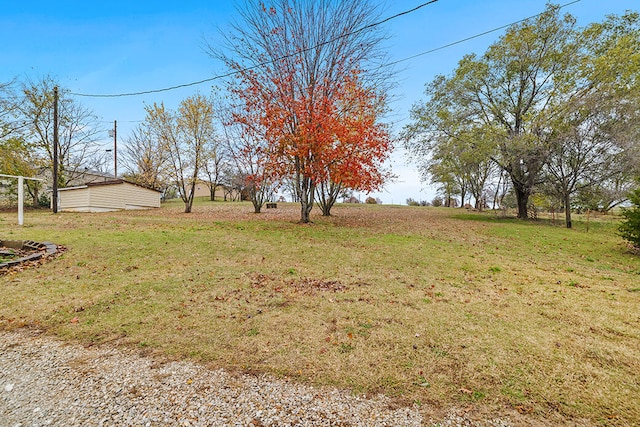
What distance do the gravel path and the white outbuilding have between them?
18.1 metres

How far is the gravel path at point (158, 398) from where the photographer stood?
189 centimetres

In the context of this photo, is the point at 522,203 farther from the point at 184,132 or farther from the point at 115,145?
the point at 115,145

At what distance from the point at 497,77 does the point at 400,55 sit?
7665 mm

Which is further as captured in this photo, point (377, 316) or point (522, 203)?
point (522, 203)

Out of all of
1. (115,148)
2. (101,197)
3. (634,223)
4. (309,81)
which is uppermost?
(115,148)

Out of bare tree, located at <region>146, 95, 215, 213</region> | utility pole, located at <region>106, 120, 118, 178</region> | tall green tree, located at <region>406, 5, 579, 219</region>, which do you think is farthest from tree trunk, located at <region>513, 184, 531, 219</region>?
utility pole, located at <region>106, 120, 118, 178</region>

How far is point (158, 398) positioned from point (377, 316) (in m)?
2.43

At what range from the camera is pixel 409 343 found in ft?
9.61

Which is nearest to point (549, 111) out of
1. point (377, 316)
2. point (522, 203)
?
point (522, 203)

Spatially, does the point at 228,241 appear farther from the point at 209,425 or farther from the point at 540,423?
the point at 540,423

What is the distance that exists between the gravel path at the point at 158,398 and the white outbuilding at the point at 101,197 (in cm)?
1810

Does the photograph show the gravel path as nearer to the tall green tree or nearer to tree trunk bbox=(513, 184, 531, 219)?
the tall green tree

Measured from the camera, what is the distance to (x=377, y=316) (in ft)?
11.7

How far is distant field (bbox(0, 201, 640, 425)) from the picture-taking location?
2.30 meters
